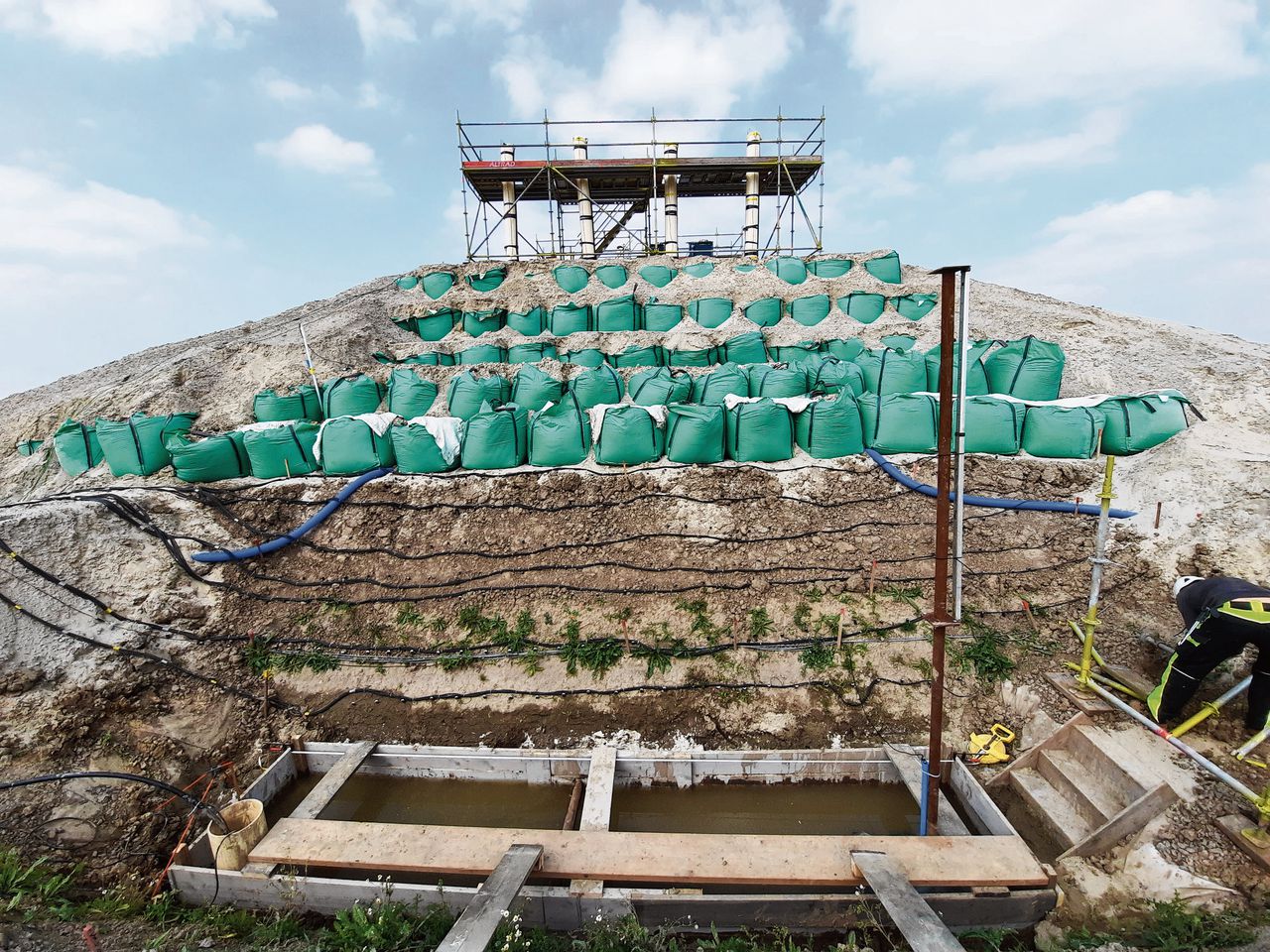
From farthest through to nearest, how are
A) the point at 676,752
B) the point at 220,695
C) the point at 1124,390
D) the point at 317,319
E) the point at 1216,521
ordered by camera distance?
the point at 317,319, the point at 1124,390, the point at 1216,521, the point at 220,695, the point at 676,752

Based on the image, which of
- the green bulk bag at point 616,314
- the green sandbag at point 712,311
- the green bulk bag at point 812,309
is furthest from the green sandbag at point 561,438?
the green bulk bag at point 812,309

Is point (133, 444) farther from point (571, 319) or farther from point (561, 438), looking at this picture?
point (571, 319)

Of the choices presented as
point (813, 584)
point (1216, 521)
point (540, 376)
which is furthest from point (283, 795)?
point (1216, 521)

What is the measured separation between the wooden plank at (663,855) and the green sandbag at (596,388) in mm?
8224

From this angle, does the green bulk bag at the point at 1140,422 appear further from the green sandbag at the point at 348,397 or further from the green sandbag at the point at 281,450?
the green sandbag at the point at 348,397

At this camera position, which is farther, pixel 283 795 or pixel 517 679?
pixel 517 679

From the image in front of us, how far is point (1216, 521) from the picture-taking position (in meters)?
6.55

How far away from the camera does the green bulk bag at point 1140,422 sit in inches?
332

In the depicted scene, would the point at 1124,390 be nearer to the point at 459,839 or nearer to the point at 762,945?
the point at 762,945

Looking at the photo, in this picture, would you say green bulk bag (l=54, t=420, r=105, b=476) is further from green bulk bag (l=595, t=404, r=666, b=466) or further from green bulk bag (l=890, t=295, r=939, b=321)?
green bulk bag (l=890, t=295, r=939, b=321)

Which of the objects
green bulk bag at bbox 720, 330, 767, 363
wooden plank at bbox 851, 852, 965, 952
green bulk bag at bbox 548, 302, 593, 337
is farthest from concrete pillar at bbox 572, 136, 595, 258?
wooden plank at bbox 851, 852, 965, 952

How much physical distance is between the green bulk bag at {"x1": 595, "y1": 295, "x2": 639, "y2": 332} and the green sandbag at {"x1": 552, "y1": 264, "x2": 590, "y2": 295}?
2.40m

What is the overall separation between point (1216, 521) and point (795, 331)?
999 centimetres

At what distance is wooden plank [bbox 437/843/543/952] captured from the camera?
9.59ft
